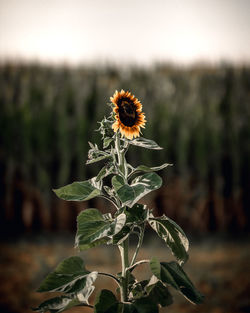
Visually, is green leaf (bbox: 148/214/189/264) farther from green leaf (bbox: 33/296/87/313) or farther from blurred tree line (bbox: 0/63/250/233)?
blurred tree line (bbox: 0/63/250/233)

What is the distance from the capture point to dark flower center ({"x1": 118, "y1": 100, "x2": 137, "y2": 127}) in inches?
26.2

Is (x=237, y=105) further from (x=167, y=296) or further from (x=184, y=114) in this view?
(x=167, y=296)

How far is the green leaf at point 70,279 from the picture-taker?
24.4 inches

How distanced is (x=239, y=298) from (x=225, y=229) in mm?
878

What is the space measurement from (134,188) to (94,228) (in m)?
0.09

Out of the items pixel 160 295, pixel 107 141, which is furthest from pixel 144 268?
pixel 107 141

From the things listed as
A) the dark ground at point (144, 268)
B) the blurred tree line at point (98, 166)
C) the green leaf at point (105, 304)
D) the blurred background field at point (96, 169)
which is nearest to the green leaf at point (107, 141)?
the green leaf at point (105, 304)

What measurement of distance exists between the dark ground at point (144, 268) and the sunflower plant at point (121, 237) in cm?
116

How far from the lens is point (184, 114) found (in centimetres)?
282

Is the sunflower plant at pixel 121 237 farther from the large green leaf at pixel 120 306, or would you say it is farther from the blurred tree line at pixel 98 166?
the blurred tree line at pixel 98 166

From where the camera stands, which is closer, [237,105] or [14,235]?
[14,235]

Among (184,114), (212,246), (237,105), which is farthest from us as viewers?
(237,105)

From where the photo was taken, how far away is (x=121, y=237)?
612 millimetres

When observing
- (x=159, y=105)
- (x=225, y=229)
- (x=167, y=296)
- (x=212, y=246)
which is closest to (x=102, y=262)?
(x=212, y=246)
